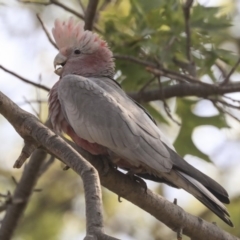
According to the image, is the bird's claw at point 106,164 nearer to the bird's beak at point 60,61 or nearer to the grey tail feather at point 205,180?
the grey tail feather at point 205,180

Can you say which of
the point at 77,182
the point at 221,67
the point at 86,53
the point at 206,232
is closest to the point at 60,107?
the point at 86,53

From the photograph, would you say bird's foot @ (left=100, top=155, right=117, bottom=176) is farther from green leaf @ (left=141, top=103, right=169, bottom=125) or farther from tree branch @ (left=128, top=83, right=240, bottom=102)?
green leaf @ (left=141, top=103, right=169, bottom=125)

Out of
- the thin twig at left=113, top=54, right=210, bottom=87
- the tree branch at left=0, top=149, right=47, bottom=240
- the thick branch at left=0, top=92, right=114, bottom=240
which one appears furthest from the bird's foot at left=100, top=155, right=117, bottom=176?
the tree branch at left=0, top=149, right=47, bottom=240

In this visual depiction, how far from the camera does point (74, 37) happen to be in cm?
482

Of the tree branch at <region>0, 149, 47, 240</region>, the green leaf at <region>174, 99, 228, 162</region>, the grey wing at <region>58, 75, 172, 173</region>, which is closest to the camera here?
the grey wing at <region>58, 75, 172, 173</region>

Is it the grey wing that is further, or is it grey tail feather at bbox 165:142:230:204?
the grey wing

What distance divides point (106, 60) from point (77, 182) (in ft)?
8.61

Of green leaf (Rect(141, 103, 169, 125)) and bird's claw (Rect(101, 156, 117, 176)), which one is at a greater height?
green leaf (Rect(141, 103, 169, 125))

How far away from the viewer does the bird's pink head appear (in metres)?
4.78

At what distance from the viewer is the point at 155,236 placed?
708 cm

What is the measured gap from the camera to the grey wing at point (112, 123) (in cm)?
402

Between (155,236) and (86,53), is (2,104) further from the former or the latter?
(155,236)

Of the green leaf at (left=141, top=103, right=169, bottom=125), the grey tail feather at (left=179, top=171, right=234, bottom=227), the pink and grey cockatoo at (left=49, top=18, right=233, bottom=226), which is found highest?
the green leaf at (left=141, top=103, right=169, bottom=125)

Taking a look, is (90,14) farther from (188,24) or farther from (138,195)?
(138,195)
